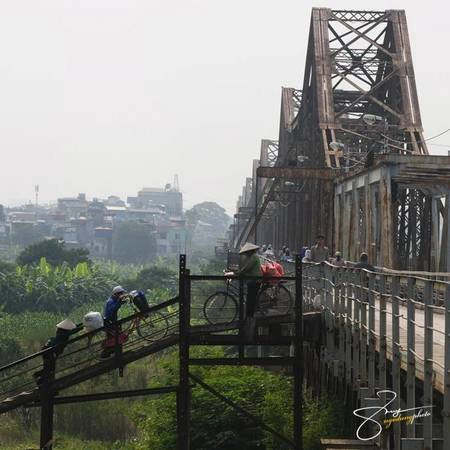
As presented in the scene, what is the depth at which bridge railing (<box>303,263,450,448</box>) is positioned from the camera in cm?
891

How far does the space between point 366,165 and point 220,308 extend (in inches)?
406

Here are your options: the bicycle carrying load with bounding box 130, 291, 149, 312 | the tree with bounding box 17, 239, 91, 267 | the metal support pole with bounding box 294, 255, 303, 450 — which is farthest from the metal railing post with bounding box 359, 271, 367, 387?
the tree with bounding box 17, 239, 91, 267

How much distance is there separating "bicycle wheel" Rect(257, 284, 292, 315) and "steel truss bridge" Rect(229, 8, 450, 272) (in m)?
6.61

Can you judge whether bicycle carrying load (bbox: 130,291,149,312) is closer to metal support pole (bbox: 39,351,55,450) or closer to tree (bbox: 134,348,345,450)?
metal support pole (bbox: 39,351,55,450)

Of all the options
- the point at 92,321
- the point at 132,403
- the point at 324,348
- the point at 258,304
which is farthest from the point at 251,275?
the point at 132,403

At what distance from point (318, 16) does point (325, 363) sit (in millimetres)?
27342

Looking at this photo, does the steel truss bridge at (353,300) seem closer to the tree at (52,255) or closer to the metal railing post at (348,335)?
the metal railing post at (348,335)

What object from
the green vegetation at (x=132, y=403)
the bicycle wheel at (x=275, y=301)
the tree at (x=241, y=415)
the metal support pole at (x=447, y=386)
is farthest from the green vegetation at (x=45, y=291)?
the metal support pole at (x=447, y=386)

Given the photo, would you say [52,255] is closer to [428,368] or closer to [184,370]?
[184,370]

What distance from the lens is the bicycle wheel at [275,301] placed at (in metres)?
15.4

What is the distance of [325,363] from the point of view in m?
17.6

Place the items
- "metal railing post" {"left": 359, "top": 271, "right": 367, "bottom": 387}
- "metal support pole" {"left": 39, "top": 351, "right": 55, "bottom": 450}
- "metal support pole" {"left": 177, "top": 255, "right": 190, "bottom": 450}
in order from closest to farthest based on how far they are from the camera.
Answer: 1. "metal railing post" {"left": 359, "top": 271, "right": 367, "bottom": 387}
2. "metal support pole" {"left": 177, "top": 255, "right": 190, "bottom": 450}
3. "metal support pole" {"left": 39, "top": 351, "right": 55, "bottom": 450}

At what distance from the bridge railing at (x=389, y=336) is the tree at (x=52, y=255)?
80.4 m

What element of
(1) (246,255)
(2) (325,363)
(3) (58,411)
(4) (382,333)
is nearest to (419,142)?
(3) (58,411)
